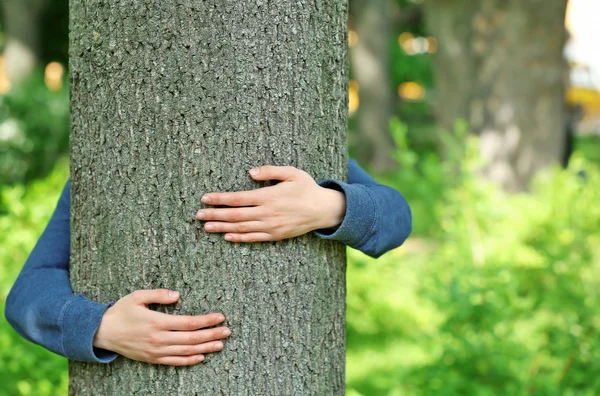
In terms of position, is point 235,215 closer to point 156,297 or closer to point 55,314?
point 156,297

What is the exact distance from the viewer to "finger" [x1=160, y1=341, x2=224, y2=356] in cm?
149

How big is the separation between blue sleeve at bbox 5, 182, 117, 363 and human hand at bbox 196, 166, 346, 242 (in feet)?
1.13

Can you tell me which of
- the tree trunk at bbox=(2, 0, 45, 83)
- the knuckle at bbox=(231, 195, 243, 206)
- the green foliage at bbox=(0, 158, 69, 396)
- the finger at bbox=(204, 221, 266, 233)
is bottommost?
the green foliage at bbox=(0, 158, 69, 396)

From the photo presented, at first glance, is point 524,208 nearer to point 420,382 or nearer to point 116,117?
point 420,382

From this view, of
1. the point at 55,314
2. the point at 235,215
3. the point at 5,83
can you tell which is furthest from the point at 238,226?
the point at 5,83

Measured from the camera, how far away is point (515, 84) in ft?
21.9

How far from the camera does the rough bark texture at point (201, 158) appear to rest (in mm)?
1522

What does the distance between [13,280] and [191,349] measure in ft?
8.23

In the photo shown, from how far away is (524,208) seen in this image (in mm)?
4332

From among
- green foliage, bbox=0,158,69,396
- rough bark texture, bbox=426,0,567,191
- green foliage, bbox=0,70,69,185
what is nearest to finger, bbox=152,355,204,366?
green foliage, bbox=0,158,69,396

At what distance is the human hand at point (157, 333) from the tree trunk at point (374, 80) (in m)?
11.9

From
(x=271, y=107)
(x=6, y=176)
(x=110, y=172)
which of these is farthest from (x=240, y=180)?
(x=6, y=176)

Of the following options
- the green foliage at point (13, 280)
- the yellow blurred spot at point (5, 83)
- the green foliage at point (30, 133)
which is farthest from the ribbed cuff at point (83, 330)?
the yellow blurred spot at point (5, 83)

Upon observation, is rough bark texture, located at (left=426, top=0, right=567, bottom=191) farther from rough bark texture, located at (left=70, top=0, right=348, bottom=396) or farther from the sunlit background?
rough bark texture, located at (left=70, top=0, right=348, bottom=396)
